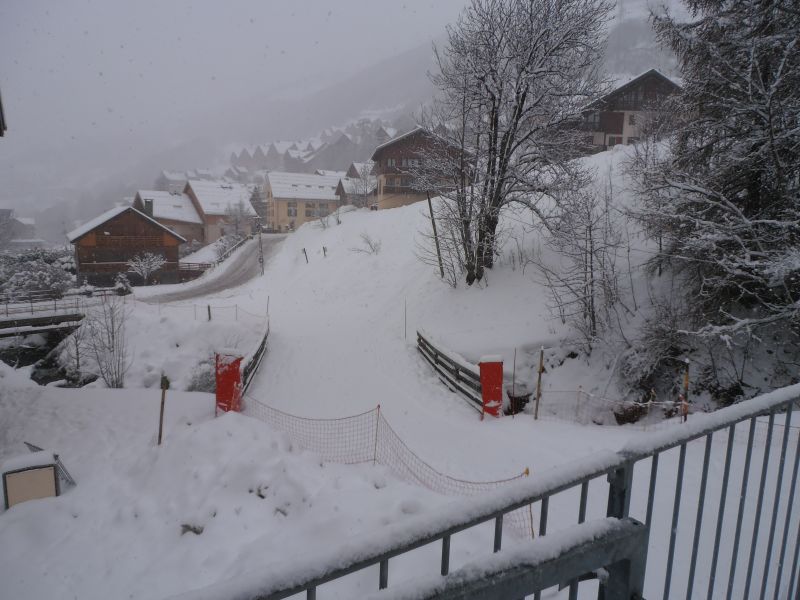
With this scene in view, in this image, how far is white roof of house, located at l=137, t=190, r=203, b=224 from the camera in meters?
63.5

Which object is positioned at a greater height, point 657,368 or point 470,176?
point 470,176

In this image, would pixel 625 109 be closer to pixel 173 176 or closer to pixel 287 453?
pixel 287 453

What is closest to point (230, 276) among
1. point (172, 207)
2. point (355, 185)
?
point (355, 185)

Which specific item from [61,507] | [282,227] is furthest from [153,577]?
[282,227]

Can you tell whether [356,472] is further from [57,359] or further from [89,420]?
[57,359]

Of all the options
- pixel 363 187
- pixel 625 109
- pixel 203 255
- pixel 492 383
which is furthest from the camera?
pixel 363 187

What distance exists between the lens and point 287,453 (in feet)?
27.9

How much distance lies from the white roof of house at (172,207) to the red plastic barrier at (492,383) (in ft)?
202

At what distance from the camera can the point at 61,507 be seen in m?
7.97

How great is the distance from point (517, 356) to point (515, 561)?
1370cm

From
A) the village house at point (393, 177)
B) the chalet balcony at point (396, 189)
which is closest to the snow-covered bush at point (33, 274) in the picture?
the village house at point (393, 177)

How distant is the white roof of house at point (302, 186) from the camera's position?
73131 millimetres

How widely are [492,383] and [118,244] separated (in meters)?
44.4

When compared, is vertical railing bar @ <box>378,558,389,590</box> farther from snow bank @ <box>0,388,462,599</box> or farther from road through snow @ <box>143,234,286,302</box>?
road through snow @ <box>143,234,286,302</box>
